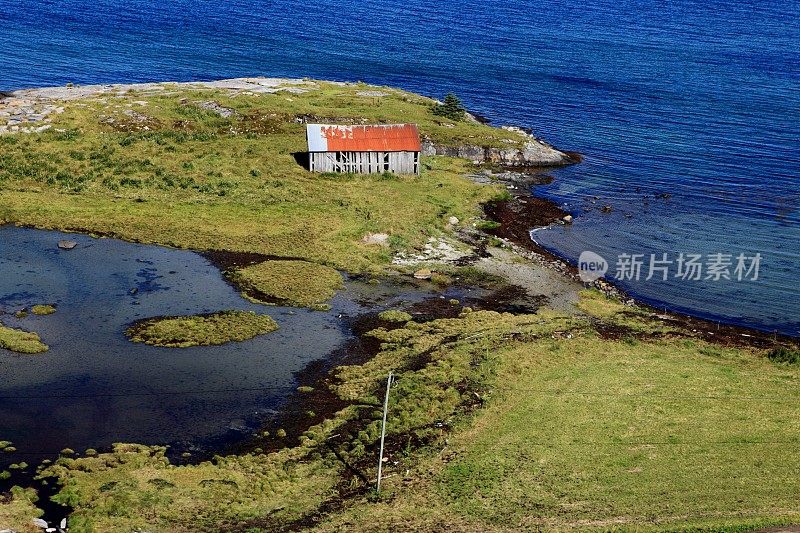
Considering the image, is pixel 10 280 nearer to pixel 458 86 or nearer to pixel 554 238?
pixel 554 238

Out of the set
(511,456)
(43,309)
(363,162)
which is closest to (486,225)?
(363,162)

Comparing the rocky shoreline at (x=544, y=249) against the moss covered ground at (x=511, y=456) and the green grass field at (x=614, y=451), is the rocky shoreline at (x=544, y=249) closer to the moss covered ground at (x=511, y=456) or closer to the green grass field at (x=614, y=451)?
the moss covered ground at (x=511, y=456)

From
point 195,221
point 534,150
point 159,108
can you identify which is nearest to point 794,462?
point 195,221

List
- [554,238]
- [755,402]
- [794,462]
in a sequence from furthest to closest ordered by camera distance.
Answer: [554,238]
[755,402]
[794,462]

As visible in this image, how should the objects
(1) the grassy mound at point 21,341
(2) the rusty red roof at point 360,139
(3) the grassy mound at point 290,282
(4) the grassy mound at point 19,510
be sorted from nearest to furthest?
(4) the grassy mound at point 19,510 < (1) the grassy mound at point 21,341 < (3) the grassy mound at point 290,282 < (2) the rusty red roof at point 360,139

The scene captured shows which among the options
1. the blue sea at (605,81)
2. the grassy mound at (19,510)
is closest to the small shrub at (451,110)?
the blue sea at (605,81)

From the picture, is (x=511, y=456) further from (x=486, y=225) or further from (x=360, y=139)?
(x=360, y=139)

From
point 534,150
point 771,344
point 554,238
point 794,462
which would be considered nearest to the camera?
point 794,462
